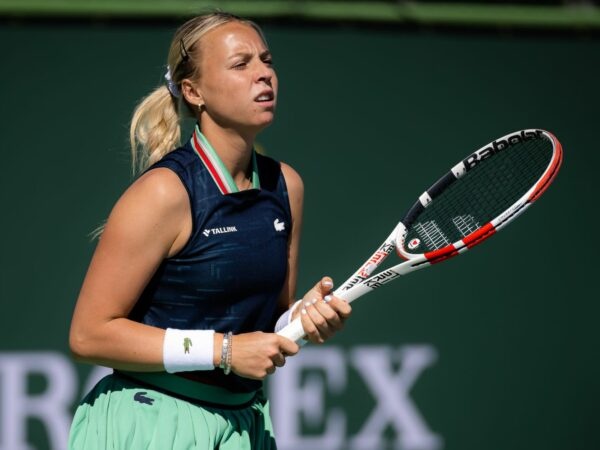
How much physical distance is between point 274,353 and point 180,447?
33 cm

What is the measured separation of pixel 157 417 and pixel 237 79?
79cm

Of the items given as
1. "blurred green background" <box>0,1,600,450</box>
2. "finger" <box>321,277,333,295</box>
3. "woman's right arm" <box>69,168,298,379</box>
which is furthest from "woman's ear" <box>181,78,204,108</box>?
"blurred green background" <box>0,1,600,450</box>

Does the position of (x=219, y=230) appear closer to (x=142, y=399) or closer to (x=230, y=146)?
(x=230, y=146)

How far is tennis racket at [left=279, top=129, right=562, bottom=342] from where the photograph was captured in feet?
8.28

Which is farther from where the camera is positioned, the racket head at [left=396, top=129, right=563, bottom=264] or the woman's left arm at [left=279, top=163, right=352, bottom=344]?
the racket head at [left=396, top=129, right=563, bottom=264]

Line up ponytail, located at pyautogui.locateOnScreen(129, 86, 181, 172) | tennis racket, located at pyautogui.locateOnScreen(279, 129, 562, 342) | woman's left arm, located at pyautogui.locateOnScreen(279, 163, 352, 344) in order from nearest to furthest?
woman's left arm, located at pyautogui.locateOnScreen(279, 163, 352, 344)
tennis racket, located at pyautogui.locateOnScreen(279, 129, 562, 342)
ponytail, located at pyautogui.locateOnScreen(129, 86, 181, 172)

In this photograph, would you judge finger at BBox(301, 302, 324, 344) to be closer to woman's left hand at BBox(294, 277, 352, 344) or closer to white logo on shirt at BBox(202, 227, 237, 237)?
woman's left hand at BBox(294, 277, 352, 344)

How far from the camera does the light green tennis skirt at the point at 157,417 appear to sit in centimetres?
242

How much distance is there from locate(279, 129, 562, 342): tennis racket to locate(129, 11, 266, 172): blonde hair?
0.57m

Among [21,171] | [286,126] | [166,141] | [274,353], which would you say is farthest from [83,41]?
[274,353]

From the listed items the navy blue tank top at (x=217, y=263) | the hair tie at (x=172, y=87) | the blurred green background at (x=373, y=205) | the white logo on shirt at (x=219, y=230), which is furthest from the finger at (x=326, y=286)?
the blurred green background at (x=373, y=205)

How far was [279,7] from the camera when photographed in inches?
169

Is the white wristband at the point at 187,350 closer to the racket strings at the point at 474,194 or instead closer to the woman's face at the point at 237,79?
the woman's face at the point at 237,79

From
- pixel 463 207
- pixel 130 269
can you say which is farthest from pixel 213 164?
pixel 463 207
